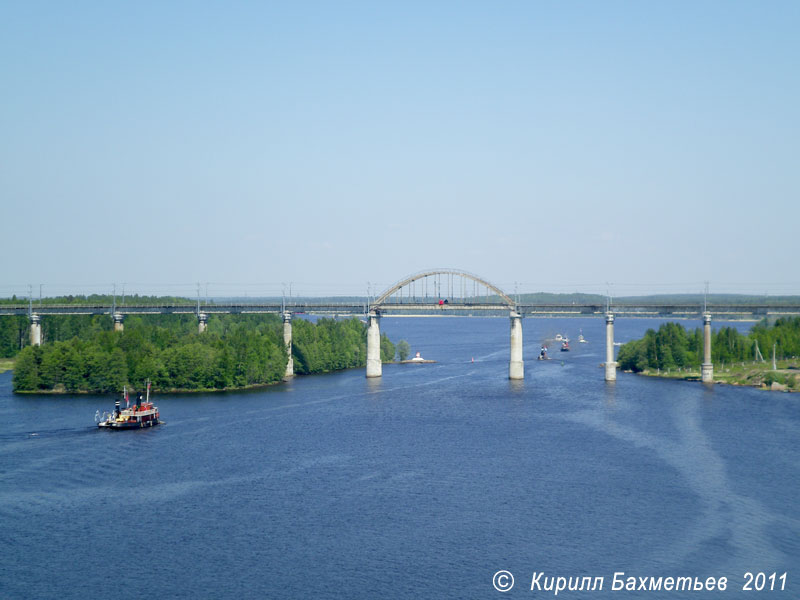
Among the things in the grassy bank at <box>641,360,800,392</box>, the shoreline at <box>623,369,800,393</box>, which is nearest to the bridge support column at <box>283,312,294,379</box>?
the shoreline at <box>623,369,800,393</box>

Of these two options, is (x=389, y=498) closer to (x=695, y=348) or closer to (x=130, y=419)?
(x=130, y=419)

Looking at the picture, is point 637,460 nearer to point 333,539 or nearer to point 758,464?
point 758,464

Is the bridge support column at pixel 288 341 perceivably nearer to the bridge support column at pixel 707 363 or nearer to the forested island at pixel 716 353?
the forested island at pixel 716 353

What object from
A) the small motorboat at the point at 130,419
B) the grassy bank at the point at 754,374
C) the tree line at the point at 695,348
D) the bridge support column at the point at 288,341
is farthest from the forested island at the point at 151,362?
the grassy bank at the point at 754,374

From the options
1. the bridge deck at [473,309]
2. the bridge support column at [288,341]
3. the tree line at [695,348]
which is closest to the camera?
the bridge deck at [473,309]

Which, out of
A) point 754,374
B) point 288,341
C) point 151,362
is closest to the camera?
point 151,362

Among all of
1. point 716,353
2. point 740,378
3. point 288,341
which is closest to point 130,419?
point 288,341

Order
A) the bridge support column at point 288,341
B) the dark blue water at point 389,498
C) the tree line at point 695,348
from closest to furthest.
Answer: the dark blue water at point 389,498 → the bridge support column at point 288,341 → the tree line at point 695,348
